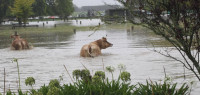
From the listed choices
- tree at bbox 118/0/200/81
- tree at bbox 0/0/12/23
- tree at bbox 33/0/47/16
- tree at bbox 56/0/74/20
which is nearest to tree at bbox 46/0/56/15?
tree at bbox 56/0/74/20

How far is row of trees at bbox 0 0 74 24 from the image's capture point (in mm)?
72812

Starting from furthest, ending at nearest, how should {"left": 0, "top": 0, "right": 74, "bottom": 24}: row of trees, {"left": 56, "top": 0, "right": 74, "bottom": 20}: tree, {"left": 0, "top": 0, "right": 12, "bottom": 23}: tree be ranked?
{"left": 56, "top": 0, "right": 74, "bottom": 20}: tree, {"left": 0, "top": 0, "right": 12, "bottom": 23}: tree, {"left": 0, "top": 0, "right": 74, "bottom": 24}: row of trees

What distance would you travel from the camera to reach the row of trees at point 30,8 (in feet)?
Result: 239

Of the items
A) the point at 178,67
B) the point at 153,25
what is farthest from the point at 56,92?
the point at 178,67

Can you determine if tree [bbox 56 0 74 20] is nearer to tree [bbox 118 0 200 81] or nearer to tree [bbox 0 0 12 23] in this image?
tree [bbox 0 0 12 23]

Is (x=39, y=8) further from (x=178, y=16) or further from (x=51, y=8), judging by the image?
(x=178, y=16)

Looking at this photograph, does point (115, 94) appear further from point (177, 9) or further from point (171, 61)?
point (171, 61)

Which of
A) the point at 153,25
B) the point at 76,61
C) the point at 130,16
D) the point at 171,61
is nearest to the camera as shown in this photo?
the point at 153,25

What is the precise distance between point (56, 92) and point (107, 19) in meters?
3.05

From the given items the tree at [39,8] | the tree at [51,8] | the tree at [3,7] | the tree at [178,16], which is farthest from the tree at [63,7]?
the tree at [178,16]

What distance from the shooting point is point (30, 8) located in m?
75.2

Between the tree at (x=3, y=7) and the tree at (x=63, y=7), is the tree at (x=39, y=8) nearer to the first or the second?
the tree at (x=3, y=7)

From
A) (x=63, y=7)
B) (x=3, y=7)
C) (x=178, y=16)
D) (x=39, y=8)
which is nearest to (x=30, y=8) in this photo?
(x=3, y=7)

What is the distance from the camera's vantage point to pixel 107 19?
8.16 metres
